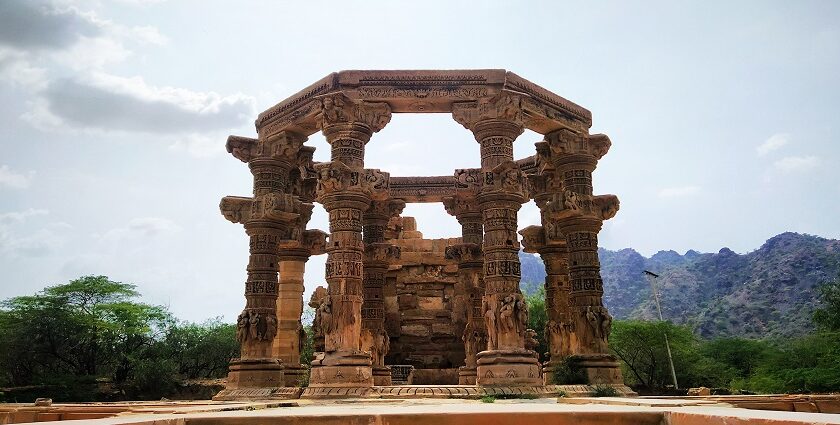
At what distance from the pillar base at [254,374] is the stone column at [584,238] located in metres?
6.32

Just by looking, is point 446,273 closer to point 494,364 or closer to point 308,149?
point 308,149

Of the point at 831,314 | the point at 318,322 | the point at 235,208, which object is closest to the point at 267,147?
the point at 235,208

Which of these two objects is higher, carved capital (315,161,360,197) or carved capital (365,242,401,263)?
carved capital (315,161,360,197)

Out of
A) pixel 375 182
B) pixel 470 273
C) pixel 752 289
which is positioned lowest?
pixel 470 273

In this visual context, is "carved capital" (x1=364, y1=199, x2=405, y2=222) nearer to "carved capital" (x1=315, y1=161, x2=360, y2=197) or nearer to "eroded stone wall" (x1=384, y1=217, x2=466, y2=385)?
"eroded stone wall" (x1=384, y1=217, x2=466, y2=385)

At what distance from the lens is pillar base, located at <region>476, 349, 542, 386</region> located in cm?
1063

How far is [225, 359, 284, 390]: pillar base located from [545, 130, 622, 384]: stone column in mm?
6321

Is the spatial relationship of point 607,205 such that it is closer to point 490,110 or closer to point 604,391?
point 490,110

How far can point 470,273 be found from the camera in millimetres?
15969

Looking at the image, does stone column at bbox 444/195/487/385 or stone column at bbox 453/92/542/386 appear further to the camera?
stone column at bbox 444/195/487/385

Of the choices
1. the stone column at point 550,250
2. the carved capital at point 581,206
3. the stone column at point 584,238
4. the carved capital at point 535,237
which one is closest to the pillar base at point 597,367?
the stone column at point 584,238

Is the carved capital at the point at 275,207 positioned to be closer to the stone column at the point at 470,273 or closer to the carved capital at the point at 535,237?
the stone column at the point at 470,273

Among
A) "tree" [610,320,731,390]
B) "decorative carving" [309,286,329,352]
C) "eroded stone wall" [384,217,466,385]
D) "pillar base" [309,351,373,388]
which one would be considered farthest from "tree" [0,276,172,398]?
"tree" [610,320,731,390]

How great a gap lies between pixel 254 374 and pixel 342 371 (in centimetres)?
304
